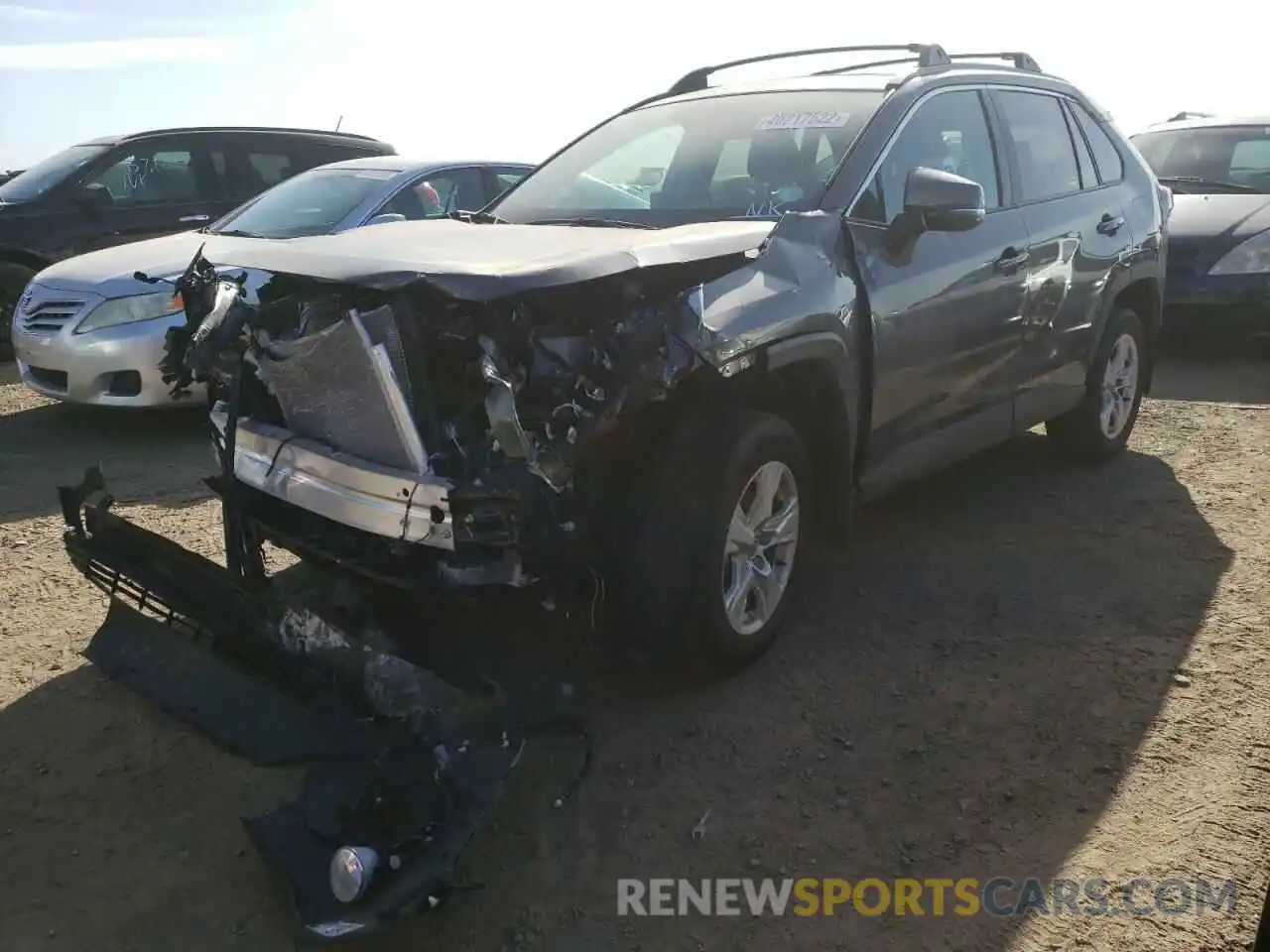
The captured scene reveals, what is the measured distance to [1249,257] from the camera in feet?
26.8

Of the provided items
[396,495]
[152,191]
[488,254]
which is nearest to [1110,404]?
[488,254]

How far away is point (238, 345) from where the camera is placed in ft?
10.4

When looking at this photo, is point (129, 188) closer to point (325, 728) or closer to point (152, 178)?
point (152, 178)

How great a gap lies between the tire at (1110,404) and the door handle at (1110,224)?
46 cm

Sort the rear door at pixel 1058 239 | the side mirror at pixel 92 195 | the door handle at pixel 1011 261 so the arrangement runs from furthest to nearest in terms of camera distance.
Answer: the side mirror at pixel 92 195
the rear door at pixel 1058 239
the door handle at pixel 1011 261

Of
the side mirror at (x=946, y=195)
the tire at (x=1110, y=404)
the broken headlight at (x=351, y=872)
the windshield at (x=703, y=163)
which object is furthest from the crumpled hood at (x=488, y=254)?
the tire at (x=1110, y=404)

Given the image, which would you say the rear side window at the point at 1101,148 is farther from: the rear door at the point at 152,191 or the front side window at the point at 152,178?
the front side window at the point at 152,178

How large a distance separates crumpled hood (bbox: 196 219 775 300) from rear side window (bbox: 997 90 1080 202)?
1845 mm

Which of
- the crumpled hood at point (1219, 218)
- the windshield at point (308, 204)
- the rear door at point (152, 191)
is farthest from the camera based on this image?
the rear door at point (152, 191)

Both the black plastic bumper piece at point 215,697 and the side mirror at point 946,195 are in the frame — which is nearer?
the black plastic bumper piece at point 215,697

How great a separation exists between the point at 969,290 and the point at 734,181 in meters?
1.00

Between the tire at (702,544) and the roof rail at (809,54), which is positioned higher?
the roof rail at (809,54)

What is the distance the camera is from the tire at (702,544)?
10.0 feet

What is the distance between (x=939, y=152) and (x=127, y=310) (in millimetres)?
4666
